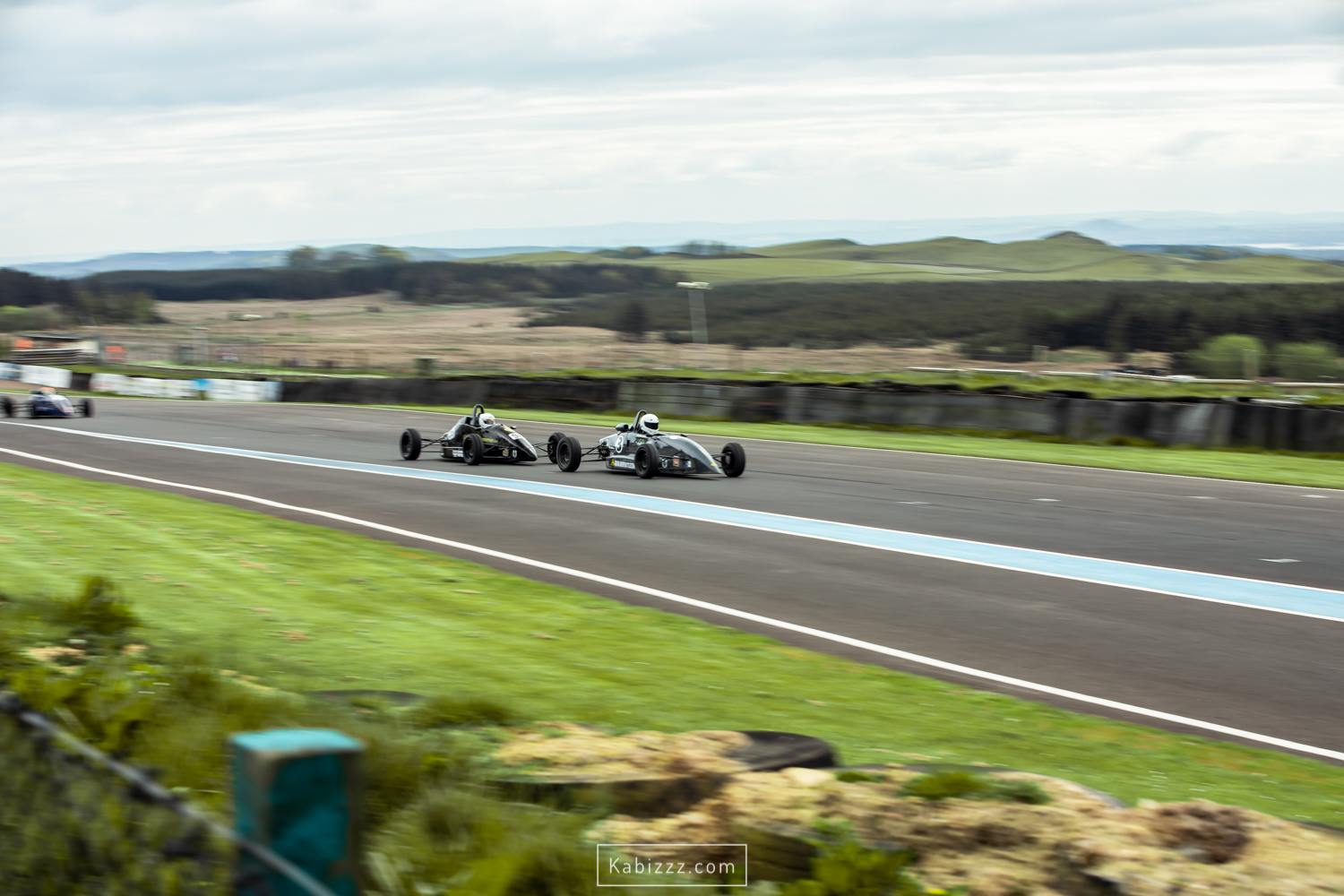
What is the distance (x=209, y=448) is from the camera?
79.5ft

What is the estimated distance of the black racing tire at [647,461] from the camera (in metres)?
19.1

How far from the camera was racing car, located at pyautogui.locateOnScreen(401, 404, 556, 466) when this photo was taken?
21312mm

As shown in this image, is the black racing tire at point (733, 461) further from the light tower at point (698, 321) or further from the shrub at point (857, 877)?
the light tower at point (698, 321)

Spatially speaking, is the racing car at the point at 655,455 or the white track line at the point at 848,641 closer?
the white track line at the point at 848,641

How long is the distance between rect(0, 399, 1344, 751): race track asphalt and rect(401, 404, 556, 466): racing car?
0.29 meters

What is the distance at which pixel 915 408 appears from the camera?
2789cm

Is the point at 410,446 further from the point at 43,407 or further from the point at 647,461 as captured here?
the point at 43,407

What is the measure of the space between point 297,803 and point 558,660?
18.5 feet

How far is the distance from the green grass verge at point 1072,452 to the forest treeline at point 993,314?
6280cm

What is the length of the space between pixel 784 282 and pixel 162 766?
19411cm

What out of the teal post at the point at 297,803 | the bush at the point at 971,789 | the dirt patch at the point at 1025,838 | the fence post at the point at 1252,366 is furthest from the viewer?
the fence post at the point at 1252,366

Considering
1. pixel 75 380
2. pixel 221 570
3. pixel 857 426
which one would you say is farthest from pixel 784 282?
Answer: pixel 221 570

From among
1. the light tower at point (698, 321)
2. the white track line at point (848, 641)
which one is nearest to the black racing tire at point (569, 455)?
the white track line at point (848, 641)

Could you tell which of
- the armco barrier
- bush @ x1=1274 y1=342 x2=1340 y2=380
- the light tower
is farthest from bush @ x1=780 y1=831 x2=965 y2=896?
the light tower
